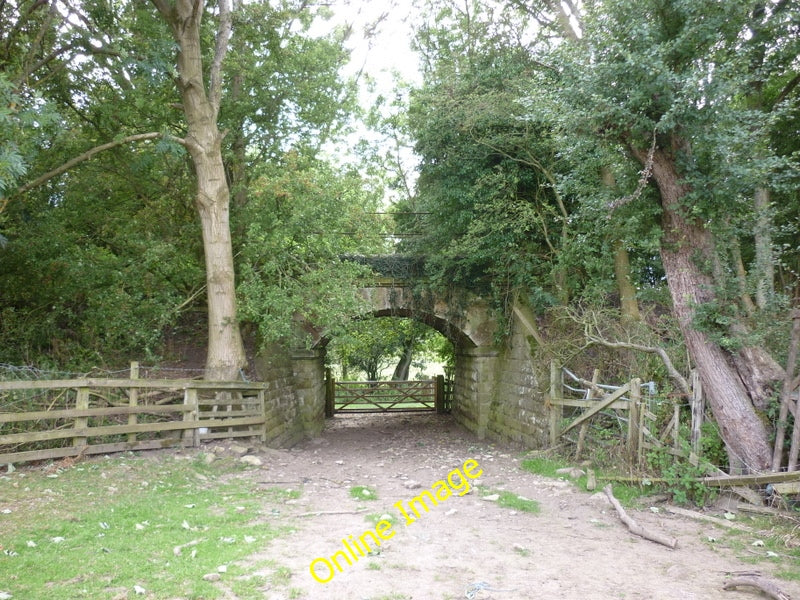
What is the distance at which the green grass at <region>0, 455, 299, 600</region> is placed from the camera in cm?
373

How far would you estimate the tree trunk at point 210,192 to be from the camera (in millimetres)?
9477

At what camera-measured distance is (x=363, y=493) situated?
6871mm

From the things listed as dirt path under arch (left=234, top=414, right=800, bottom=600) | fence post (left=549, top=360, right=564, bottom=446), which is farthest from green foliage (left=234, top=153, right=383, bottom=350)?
fence post (left=549, top=360, right=564, bottom=446)

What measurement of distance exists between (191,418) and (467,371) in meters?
8.29

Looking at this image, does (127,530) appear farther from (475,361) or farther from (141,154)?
(475,361)

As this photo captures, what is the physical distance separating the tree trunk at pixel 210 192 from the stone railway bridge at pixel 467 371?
4.76 feet

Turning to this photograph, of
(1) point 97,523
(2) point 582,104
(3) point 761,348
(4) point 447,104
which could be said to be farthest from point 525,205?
(1) point 97,523

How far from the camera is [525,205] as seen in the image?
10609mm

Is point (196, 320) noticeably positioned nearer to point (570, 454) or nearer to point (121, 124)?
point (121, 124)

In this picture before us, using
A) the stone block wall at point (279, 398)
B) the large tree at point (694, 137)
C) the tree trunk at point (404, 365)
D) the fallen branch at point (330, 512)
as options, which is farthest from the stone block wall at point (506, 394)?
the tree trunk at point (404, 365)

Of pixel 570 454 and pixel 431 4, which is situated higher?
pixel 431 4

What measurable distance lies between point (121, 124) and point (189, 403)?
6.20 metres

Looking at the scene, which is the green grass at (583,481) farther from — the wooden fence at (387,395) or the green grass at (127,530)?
the wooden fence at (387,395)

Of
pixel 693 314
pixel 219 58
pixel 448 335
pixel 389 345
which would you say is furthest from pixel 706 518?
pixel 389 345
